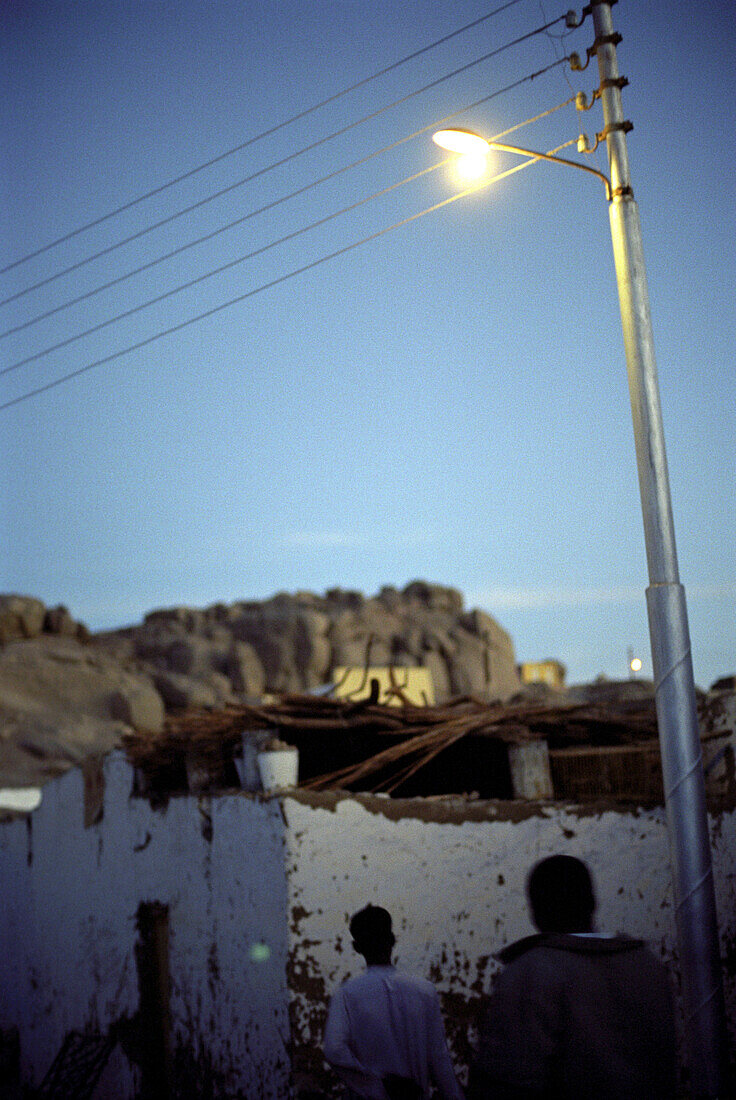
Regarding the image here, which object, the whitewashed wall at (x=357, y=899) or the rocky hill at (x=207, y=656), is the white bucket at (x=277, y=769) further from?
the rocky hill at (x=207, y=656)

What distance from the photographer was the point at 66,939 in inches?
483

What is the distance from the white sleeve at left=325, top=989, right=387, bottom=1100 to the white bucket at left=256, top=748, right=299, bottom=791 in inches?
176

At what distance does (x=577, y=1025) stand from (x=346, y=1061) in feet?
4.57

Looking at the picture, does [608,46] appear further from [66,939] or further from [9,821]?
[9,821]

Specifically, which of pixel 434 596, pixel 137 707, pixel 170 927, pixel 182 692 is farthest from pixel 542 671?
pixel 170 927

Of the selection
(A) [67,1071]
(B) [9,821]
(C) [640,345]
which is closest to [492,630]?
(B) [9,821]

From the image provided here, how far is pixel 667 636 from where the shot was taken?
16.6 ft

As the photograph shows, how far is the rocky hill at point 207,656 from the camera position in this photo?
33125 mm

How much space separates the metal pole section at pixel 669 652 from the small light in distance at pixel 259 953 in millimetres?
4329

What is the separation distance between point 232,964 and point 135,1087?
9.14ft

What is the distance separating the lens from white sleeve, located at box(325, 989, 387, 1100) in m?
3.88

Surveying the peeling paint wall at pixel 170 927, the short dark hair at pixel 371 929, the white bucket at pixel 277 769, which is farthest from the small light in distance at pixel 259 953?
the short dark hair at pixel 371 929

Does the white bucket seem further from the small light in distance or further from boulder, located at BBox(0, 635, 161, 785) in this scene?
boulder, located at BBox(0, 635, 161, 785)

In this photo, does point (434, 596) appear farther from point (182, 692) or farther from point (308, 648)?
point (182, 692)
